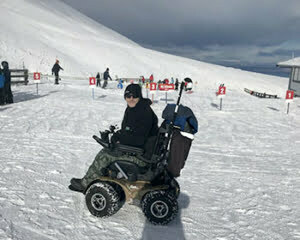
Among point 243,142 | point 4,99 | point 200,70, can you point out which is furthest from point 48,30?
point 243,142

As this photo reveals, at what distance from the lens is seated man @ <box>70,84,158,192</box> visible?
3.88 m

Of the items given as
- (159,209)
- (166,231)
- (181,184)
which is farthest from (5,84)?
(166,231)

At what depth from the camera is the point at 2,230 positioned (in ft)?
11.5

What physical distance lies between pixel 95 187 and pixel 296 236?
3068 mm

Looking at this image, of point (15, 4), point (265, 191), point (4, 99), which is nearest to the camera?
point (265, 191)

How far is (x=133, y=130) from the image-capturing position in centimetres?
389

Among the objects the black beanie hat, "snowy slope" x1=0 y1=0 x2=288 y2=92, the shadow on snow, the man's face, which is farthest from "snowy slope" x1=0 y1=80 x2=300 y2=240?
"snowy slope" x1=0 y1=0 x2=288 y2=92

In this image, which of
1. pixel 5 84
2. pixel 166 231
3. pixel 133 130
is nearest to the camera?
pixel 166 231

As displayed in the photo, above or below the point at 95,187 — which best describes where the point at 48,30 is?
above

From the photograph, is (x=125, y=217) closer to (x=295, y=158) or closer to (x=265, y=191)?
(x=265, y=191)

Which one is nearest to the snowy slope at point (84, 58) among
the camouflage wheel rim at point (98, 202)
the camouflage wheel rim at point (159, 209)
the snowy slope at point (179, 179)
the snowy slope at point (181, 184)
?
the snowy slope at point (179, 179)

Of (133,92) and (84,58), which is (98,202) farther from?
(84,58)

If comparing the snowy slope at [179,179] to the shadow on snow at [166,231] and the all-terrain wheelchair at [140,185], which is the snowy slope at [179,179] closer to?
the shadow on snow at [166,231]

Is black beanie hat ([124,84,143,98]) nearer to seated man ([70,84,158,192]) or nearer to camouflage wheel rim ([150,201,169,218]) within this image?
seated man ([70,84,158,192])
